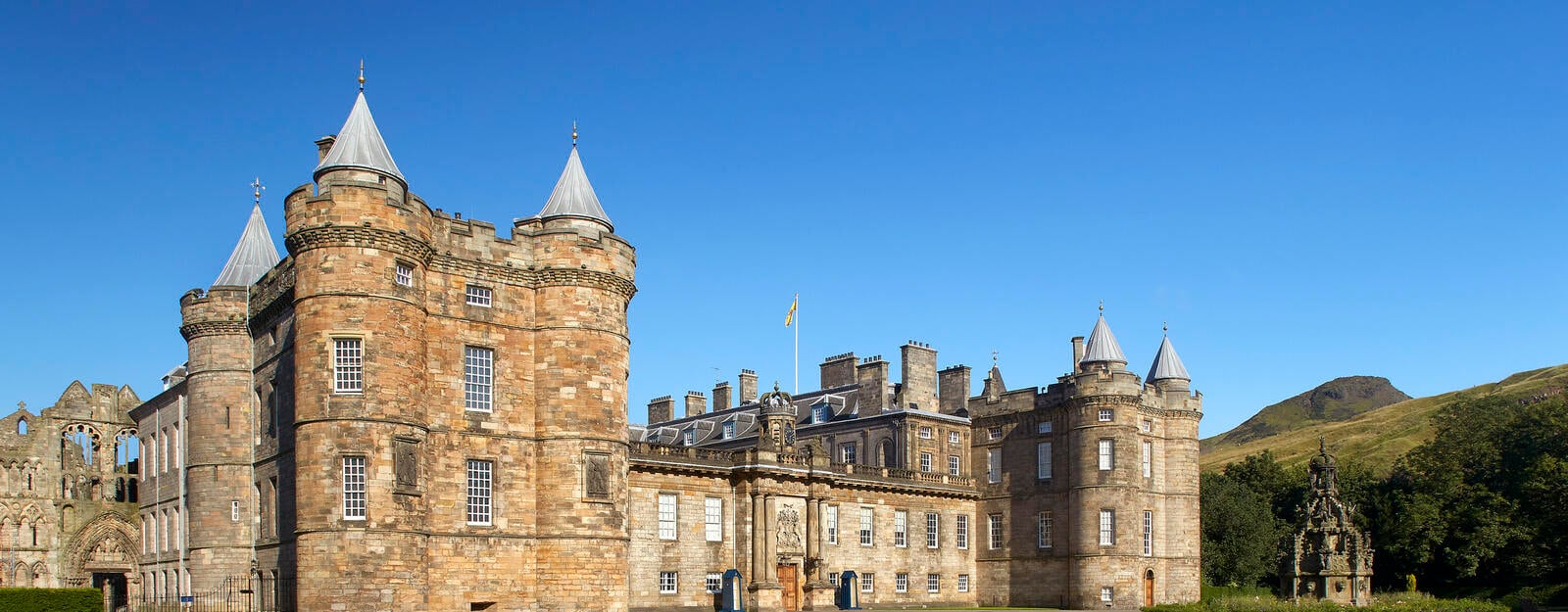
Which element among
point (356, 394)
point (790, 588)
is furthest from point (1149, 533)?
point (356, 394)

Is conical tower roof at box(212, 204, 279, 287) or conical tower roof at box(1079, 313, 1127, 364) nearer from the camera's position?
conical tower roof at box(212, 204, 279, 287)

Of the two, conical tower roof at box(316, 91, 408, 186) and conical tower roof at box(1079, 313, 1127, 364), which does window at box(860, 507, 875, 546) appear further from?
conical tower roof at box(316, 91, 408, 186)

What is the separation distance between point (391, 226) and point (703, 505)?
1912cm

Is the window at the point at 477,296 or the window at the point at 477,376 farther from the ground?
the window at the point at 477,296

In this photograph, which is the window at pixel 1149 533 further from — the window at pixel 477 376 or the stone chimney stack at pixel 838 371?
the window at pixel 477 376

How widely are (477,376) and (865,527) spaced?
77.5ft

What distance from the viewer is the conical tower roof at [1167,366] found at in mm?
63031

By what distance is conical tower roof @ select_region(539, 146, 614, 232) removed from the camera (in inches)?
1578

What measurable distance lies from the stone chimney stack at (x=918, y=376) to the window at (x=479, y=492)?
89.3 ft

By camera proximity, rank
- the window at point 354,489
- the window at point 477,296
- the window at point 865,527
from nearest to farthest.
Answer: the window at point 354,489 < the window at point 477,296 < the window at point 865,527

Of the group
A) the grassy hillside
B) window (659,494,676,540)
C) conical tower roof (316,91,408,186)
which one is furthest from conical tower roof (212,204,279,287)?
the grassy hillside

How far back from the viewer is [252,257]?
43125 millimetres

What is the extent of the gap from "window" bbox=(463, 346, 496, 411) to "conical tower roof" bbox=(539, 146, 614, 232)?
4912mm

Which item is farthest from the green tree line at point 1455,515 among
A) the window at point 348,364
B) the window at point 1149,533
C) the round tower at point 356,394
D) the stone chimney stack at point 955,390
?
the window at point 348,364
